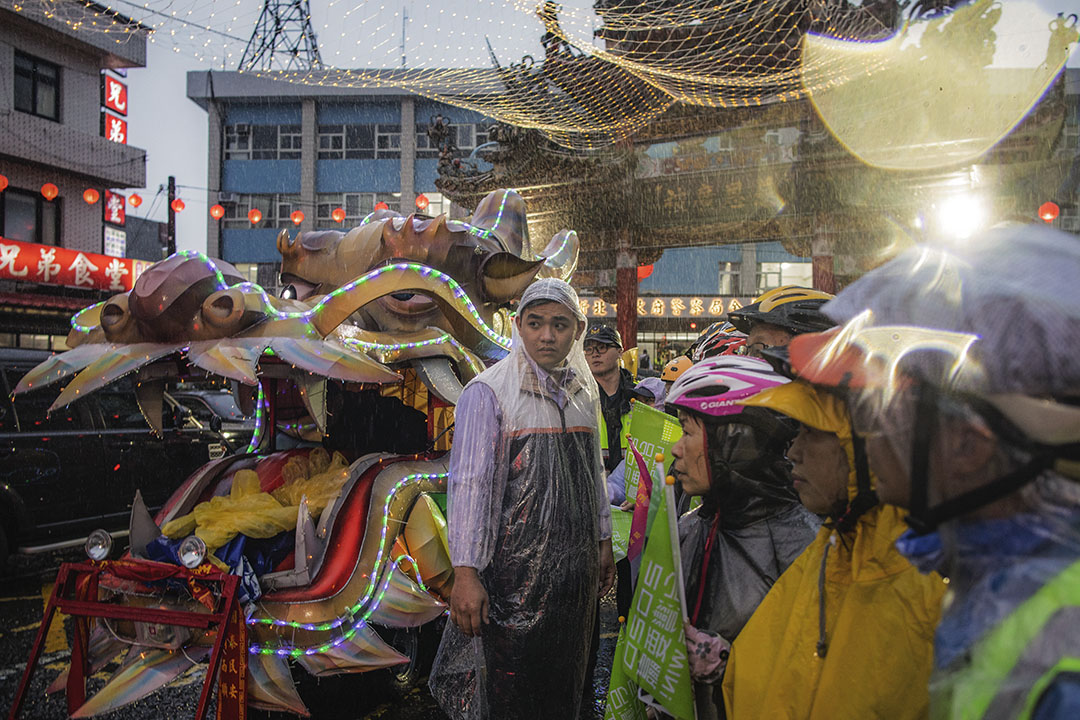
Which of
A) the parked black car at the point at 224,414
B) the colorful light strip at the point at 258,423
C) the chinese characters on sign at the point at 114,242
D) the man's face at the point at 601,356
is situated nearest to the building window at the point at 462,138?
the chinese characters on sign at the point at 114,242

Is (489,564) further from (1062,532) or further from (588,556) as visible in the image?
(1062,532)

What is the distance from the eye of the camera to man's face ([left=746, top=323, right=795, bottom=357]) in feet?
11.1

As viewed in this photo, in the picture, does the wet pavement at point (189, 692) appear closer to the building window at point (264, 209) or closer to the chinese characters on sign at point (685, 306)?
the chinese characters on sign at point (685, 306)

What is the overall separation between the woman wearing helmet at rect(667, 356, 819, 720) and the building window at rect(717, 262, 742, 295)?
24.3 meters

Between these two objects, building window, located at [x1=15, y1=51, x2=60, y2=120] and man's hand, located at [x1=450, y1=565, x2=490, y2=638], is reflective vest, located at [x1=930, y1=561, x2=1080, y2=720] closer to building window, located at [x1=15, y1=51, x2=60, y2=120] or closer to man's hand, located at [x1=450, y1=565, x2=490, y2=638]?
man's hand, located at [x1=450, y1=565, x2=490, y2=638]

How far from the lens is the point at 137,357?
3244 millimetres

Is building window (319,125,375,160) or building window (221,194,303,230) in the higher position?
building window (319,125,375,160)

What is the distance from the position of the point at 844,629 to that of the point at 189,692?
3.94 metres

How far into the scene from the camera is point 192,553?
299cm

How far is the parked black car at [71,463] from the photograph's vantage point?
5906mm

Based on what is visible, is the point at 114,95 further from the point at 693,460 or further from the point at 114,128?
the point at 693,460

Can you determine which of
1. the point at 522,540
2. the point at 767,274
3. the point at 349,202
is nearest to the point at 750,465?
the point at 522,540

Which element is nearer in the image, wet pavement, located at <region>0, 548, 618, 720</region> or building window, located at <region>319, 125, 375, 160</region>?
wet pavement, located at <region>0, 548, 618, 720</region>

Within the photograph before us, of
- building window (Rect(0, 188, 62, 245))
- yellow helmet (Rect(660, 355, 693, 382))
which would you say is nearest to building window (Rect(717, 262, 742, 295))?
building window (Rect(0, 188, 62, 245))
